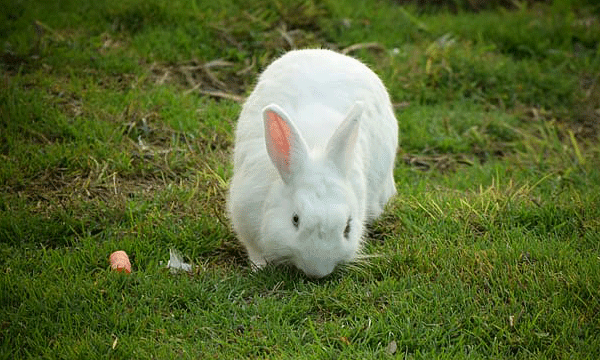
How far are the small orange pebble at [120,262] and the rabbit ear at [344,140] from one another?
1145mm

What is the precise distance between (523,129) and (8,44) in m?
4.18

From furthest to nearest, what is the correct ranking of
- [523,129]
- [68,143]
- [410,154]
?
[523,129] < [410,154] < [68,143]

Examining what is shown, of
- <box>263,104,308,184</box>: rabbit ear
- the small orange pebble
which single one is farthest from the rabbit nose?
the small orange pebble

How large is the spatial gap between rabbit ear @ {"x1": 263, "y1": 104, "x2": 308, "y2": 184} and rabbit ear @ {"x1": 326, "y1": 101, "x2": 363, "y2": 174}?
136mm

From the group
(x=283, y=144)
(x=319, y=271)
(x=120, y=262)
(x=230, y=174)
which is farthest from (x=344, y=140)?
(x=230, y=174)

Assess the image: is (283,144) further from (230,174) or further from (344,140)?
(230,174)

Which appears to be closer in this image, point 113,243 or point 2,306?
point 2,306

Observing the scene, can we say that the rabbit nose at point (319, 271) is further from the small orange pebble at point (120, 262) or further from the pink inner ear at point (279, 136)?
the small orange pebble at point (120, 262)

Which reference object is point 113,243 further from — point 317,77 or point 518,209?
point 518,209

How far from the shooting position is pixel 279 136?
3828 mm

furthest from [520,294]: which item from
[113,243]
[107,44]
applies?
[107,44]

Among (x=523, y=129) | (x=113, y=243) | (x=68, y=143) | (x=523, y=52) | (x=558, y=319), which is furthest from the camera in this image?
(x=523, y=52)

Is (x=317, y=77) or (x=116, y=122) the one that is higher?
(x=317, y=77)

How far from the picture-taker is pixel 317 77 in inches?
177
